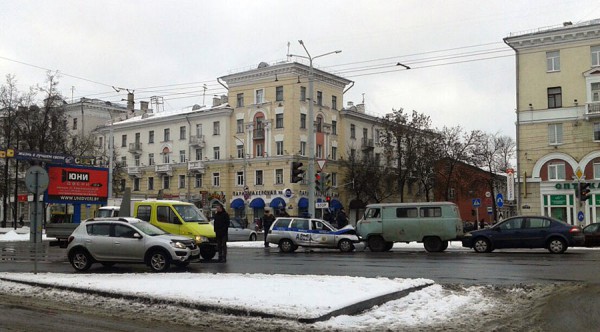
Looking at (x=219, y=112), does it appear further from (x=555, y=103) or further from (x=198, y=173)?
(x=555, y=103)

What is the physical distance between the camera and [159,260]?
16328 mm

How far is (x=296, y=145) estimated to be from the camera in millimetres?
63031

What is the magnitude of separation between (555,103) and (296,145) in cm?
2614

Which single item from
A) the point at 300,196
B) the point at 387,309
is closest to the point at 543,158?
the point at 300,196

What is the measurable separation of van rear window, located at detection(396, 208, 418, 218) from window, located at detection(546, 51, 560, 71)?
27698 mm

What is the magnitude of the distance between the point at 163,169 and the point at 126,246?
185ft

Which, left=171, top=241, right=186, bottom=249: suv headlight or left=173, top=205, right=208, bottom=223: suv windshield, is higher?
left=173, top=205, right=208, bottom=223: suv windshield

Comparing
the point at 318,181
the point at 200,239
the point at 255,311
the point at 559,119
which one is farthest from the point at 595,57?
the point at 255,311

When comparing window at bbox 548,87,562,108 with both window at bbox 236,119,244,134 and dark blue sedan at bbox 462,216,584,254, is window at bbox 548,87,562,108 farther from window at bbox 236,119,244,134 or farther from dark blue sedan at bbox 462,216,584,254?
window at bbox 236,119,244,134

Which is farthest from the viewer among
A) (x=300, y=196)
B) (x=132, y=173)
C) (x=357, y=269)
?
(x=132, y=173)

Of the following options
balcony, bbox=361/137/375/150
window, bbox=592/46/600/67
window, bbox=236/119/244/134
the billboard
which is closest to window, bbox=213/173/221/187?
window, bbox=236/119/244/134

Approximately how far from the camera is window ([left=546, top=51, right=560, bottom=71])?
1849 inches

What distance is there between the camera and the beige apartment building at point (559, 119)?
45594 mm

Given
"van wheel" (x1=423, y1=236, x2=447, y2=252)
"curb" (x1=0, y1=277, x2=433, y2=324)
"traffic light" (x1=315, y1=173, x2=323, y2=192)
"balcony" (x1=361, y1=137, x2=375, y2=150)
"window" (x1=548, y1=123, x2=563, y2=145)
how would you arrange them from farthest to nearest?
"balcony" (x1=361, y1=137, x2=375, y2=150), "window" (x1=548, y1=123, x2=563, y2=145), "traffic light" (x1=315, y1=173, x2=323, y2=192), "van wheel" (x1=423, y1=236, x2=447, y2=252), "curb" (x1=0, y1=277, x2=433, y2=324)
